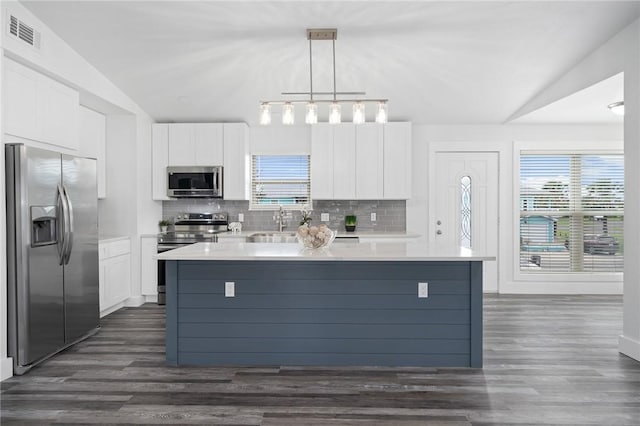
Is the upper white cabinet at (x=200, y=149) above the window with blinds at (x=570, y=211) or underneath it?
above

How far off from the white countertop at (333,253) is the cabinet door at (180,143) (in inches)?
94.5

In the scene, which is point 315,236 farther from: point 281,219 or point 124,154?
point 124,154

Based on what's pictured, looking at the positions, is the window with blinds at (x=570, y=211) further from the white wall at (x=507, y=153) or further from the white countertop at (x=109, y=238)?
the white countertop at (x=109, y=238)

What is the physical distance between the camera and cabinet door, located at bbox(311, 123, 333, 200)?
594 cm

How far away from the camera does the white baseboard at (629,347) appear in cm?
354

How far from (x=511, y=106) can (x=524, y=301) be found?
2439 millimetres

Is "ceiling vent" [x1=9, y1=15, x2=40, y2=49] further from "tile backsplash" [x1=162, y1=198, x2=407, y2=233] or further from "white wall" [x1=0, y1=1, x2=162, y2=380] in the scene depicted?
"tile backsplash" [x1=162, y1=198, x2=407, y2=233]

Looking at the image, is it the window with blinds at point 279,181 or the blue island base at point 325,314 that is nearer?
the blue island base at point 325,314

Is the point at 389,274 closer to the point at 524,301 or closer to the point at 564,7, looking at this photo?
the point at 564,7

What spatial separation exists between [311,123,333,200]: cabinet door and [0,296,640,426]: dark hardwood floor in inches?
110

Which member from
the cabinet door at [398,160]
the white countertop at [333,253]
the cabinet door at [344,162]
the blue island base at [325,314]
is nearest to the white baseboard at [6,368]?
the blue island base at [325,314]

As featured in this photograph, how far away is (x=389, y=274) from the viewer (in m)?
3.49

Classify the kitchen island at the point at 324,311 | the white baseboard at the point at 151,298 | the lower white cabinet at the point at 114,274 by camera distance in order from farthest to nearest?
the white baseboard at the point at 151,298 → the lower white cabinet at the point at 114,274 → the kitchen island at the point at 324,311

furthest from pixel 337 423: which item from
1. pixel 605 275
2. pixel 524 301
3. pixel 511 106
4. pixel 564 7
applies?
pixel 605 275
